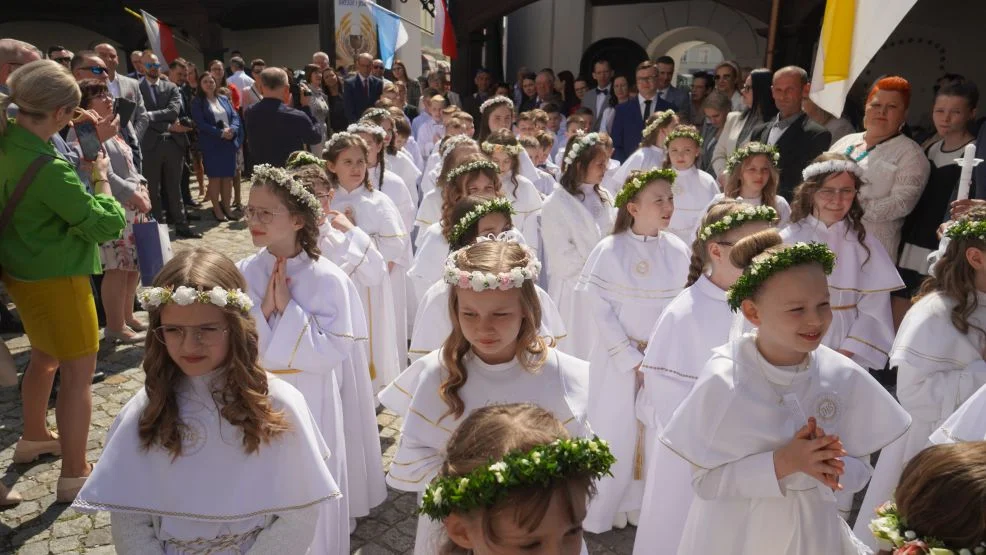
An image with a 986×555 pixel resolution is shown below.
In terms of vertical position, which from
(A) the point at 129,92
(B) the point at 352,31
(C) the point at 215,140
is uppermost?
(B) the point at 352,31

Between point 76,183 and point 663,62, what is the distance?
31.4ft

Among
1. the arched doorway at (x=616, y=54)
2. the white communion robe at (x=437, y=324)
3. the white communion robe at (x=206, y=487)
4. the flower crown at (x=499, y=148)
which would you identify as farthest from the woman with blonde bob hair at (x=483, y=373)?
the arched doorway at (x=616, y=54)

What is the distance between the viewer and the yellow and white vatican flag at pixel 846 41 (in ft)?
14.2

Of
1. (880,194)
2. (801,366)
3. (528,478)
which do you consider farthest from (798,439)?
(880,194)

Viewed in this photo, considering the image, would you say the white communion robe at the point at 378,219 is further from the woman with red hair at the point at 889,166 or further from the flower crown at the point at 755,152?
the woman with red hair at the point at 889,166

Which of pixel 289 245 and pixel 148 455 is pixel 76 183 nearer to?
pixel 289 245

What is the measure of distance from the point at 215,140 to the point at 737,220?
31.1ft

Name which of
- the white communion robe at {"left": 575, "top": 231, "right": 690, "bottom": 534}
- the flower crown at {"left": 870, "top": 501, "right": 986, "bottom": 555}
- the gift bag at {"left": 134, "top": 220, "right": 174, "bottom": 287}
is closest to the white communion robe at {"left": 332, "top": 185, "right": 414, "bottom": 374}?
the gift bag at {"left": 134, "top": 220, "right": 174, "bottom": 287}

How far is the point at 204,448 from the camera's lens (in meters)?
2.45

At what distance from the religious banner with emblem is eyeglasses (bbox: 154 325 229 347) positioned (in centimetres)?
1278

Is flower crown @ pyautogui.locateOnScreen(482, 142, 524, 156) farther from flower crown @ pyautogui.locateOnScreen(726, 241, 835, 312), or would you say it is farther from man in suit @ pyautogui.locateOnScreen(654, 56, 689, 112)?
flower crown @ pyautogui.locateOnScreen(726, 241, 835, 312)

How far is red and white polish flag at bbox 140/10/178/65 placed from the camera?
1317 centimetres

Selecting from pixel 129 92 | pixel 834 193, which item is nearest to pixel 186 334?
pixel 834 193

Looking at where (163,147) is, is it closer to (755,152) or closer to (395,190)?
(395,190)
